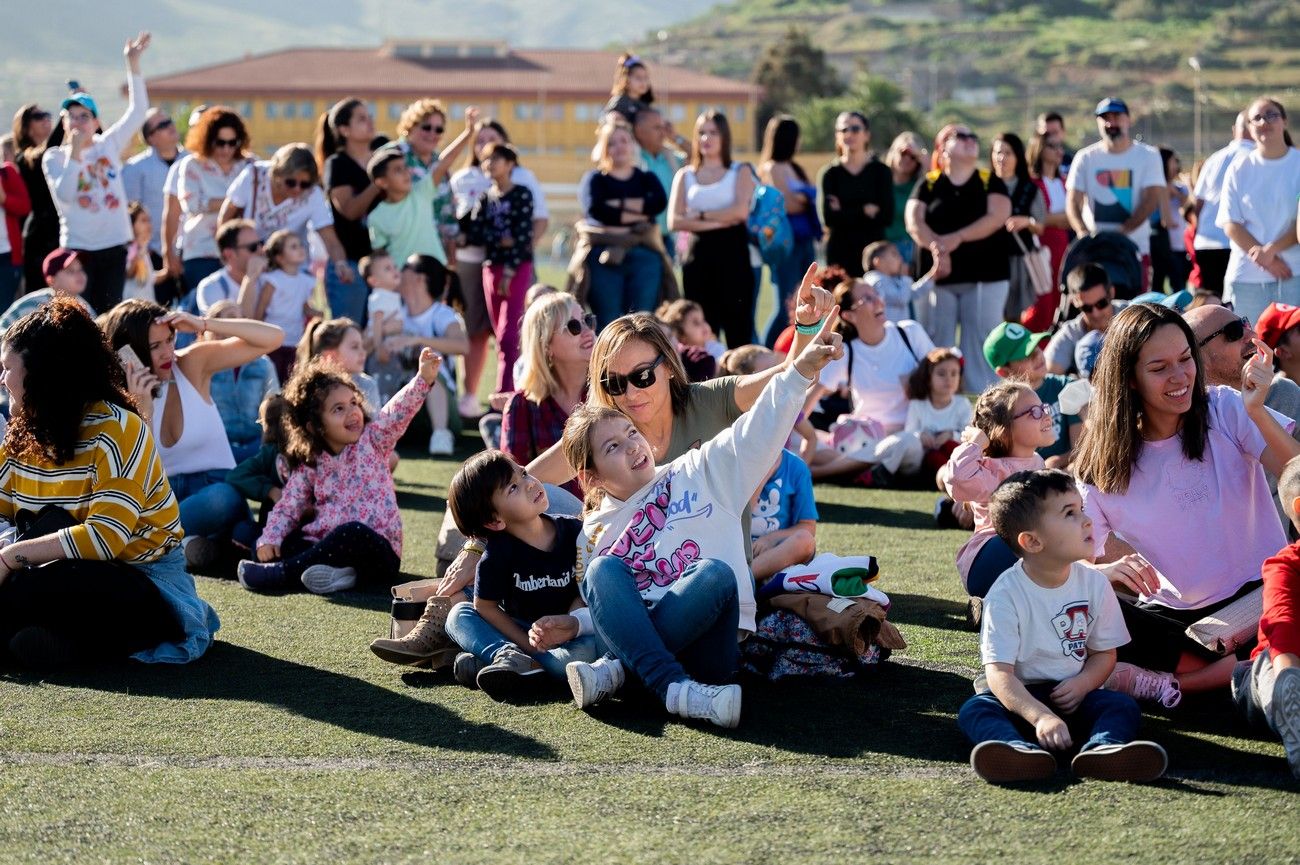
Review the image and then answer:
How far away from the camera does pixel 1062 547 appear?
4465 millimetres

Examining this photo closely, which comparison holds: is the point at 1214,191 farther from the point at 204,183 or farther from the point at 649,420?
the point at 204,183

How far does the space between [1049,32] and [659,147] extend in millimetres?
108620

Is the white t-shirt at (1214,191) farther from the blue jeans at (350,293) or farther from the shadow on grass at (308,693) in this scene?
the shadow on grass at (308,693)

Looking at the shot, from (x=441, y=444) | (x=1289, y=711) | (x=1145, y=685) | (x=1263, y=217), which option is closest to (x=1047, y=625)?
(x=1145, y=685)

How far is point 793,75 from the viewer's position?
282 ft

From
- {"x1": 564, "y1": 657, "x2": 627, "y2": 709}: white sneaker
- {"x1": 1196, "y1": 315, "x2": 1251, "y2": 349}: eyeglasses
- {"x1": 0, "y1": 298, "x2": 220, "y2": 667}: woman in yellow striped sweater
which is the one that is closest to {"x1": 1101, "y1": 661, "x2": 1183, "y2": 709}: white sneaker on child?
{"x1": 1196, "y1": 315, "x2": 1251, "y2": 349}: eyeglasses

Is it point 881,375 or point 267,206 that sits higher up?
point 267,206

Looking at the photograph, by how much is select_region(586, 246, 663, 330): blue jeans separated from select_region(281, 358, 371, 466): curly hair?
14.6 ft

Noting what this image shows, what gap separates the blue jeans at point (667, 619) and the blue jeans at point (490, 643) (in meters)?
0.29

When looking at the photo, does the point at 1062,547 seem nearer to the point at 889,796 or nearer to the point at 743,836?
the point at 889,796

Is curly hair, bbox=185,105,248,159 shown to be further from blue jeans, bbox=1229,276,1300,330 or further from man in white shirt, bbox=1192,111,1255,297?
blue jeans, bbox=1229,276,1300,330

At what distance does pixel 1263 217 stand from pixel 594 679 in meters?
6.77

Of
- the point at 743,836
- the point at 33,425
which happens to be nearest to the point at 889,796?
the point at 743,836

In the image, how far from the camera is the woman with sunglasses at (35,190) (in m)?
11.7
